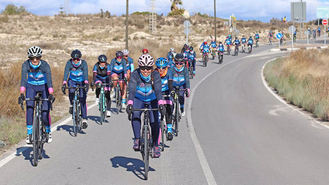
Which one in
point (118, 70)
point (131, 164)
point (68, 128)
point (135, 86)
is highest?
point (118, 70)

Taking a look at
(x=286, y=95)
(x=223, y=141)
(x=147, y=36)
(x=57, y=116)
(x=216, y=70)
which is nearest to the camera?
(x=223, y=141)

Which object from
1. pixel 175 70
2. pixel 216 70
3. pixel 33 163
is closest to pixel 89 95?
pixel 175 70

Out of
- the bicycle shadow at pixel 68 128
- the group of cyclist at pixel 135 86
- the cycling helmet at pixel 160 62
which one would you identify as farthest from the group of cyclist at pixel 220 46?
the cycling helmet at pixel 160 62

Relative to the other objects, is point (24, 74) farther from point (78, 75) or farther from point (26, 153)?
point (78, 75)

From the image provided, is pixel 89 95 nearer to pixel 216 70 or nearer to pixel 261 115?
pixel 261 115

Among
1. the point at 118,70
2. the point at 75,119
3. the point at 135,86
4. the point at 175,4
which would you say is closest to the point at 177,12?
the point at 175,4

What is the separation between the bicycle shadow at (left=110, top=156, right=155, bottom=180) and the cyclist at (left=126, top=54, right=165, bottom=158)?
16.6 inches

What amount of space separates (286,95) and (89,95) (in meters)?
8.62

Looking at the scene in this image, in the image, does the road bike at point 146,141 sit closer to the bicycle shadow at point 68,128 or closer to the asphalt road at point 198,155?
the asphalt road at point 198,155

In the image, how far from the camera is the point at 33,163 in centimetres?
817

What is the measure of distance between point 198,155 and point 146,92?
7.06 feet

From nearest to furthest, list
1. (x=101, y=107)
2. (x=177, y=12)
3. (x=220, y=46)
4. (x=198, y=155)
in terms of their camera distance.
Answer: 1. (x=198, y=155)
2. (x=101, y=107)
3. (x=220, y=46)
4. (x=177, y=12)

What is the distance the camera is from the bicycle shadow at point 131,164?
783 centimetres

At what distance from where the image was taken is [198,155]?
918 centimetres
